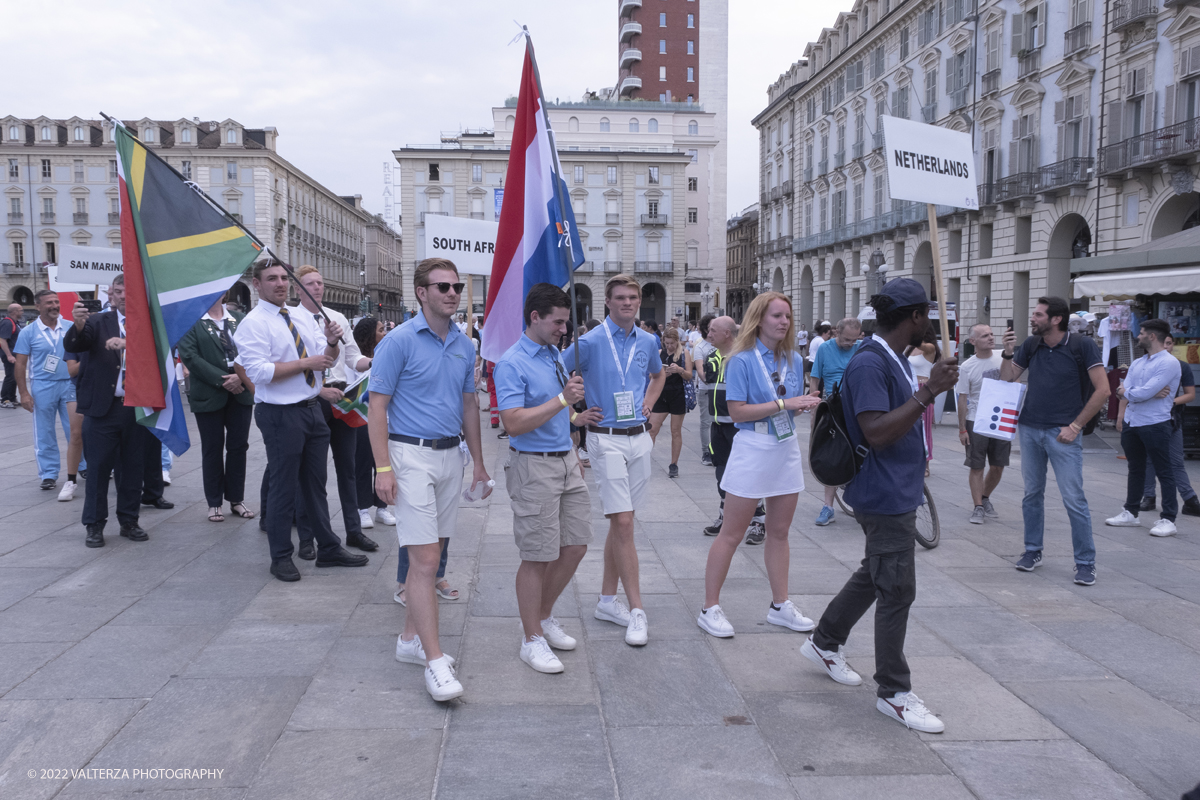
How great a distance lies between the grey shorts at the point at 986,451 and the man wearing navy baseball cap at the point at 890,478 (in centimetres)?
411

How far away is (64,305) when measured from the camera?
1327cm

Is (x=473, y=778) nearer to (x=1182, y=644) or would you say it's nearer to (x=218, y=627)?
(x=218, y=627)

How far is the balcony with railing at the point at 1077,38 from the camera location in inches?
1053

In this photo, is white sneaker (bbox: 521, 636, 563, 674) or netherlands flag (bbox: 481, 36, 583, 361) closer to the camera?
white sneaker (bbox: 521, 636, 563, 674)

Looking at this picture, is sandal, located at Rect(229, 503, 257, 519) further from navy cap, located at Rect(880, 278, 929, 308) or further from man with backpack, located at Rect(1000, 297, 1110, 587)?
man with backpack, located at Rect(1000, 297, 1110, 587)

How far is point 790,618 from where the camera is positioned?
4.68 metres

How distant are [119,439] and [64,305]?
8258mm

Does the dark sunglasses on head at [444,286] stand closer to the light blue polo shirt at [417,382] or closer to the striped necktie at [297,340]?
the light blue polo shirt at [417,382]

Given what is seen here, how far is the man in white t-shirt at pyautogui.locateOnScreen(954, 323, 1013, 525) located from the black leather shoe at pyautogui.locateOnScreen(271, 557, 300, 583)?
5.24m

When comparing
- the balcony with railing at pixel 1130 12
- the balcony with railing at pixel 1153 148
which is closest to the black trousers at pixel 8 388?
the balcony with railing at pixel 1153 148

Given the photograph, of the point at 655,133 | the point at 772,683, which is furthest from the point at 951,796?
the point at 655,133

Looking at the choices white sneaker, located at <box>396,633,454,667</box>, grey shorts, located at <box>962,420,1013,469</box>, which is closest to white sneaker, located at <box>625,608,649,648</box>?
white sneaker, located at <box>396,633,454,667</box>

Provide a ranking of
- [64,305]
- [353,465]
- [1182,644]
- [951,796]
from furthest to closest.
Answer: [64,305] → [353,465] → [1182,644] → [951,796]

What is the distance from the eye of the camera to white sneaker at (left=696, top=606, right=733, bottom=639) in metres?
4.53
